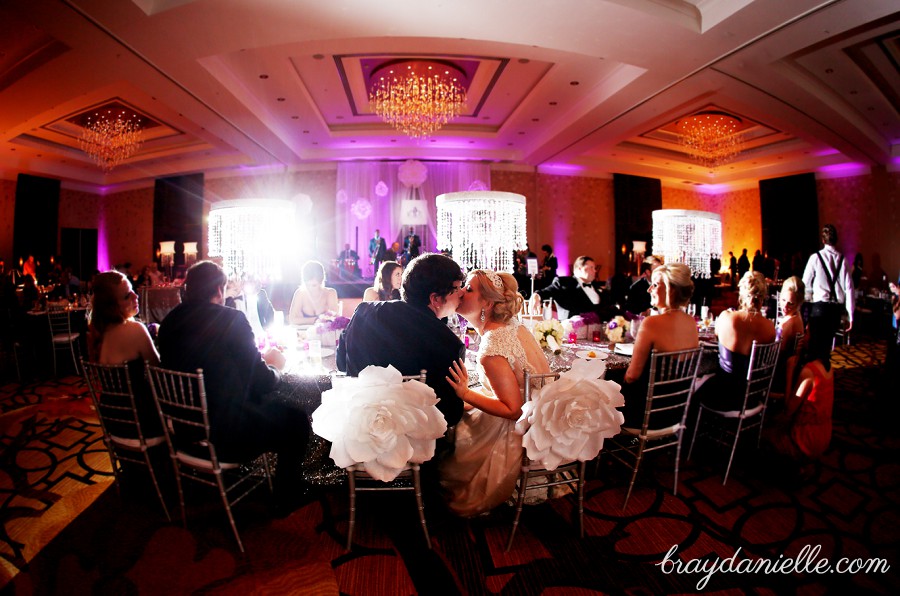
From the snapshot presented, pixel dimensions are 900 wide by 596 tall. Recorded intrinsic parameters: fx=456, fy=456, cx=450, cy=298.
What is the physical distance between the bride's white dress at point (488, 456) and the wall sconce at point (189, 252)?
37.5 feet

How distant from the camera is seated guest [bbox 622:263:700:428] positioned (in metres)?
2.55

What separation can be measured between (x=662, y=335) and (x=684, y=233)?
3.30 metres

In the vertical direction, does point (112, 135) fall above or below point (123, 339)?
above

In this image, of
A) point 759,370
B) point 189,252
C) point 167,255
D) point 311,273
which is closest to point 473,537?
point 759,370

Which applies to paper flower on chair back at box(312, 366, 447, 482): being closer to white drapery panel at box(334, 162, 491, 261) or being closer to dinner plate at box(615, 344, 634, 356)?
dinner plate at box(615, 344, 634, 356)

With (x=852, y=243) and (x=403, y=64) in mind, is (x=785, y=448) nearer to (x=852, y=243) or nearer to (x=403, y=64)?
(x=403, y=64)

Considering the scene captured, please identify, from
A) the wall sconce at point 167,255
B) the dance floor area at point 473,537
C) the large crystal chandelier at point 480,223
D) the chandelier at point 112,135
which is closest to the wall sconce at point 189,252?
the wall sconce at point 167,255

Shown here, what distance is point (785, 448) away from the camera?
2902 millimetres

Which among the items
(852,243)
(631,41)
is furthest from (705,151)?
(631,41)

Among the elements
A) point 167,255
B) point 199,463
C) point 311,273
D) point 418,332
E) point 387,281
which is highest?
point 167,255

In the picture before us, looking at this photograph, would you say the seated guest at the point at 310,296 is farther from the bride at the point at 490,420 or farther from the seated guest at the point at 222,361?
the bride at the point at 490,420

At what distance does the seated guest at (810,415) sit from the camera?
9.34 feet

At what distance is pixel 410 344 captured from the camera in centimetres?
203

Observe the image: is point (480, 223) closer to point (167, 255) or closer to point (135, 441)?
point (135, 441)
